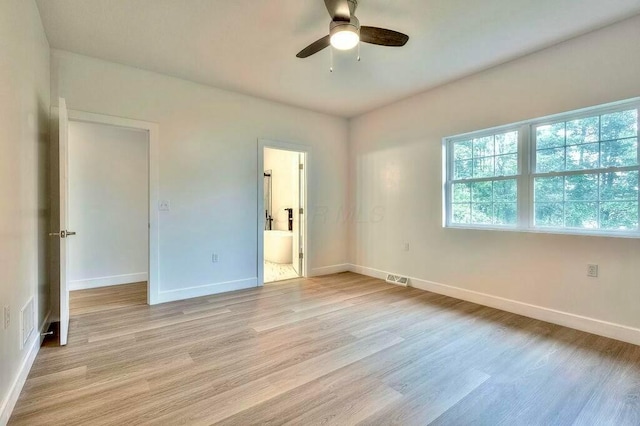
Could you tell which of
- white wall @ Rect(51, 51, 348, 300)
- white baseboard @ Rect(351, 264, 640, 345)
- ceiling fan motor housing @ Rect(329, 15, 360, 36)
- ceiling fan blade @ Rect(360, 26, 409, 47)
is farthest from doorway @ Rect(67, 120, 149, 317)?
white baseboard @ Rect(351, 264, 640, 345)

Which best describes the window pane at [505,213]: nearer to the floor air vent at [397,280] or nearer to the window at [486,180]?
the window at [486,180]

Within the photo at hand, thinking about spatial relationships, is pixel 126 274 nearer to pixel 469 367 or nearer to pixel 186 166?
pixel 186 166

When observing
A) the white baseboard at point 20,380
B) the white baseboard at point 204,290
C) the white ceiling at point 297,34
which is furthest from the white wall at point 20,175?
the white baseboard at point 204,290

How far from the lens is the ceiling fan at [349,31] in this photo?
6.70 ft

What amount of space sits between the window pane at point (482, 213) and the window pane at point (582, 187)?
754mm

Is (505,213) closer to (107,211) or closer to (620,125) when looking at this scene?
(620,125)

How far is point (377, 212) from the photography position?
15.7ft

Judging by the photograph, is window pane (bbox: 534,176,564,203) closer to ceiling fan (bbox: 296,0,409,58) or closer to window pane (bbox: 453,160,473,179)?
window pane (bbox: 453,160,473,179)

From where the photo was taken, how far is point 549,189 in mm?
3033

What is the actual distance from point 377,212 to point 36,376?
4111mm

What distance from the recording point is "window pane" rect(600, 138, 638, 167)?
2.54 meters

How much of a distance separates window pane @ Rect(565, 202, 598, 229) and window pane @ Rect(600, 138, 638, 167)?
39 centimetres

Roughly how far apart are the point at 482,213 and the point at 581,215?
93 centimetres

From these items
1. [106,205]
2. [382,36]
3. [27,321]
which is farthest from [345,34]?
[106,205]
